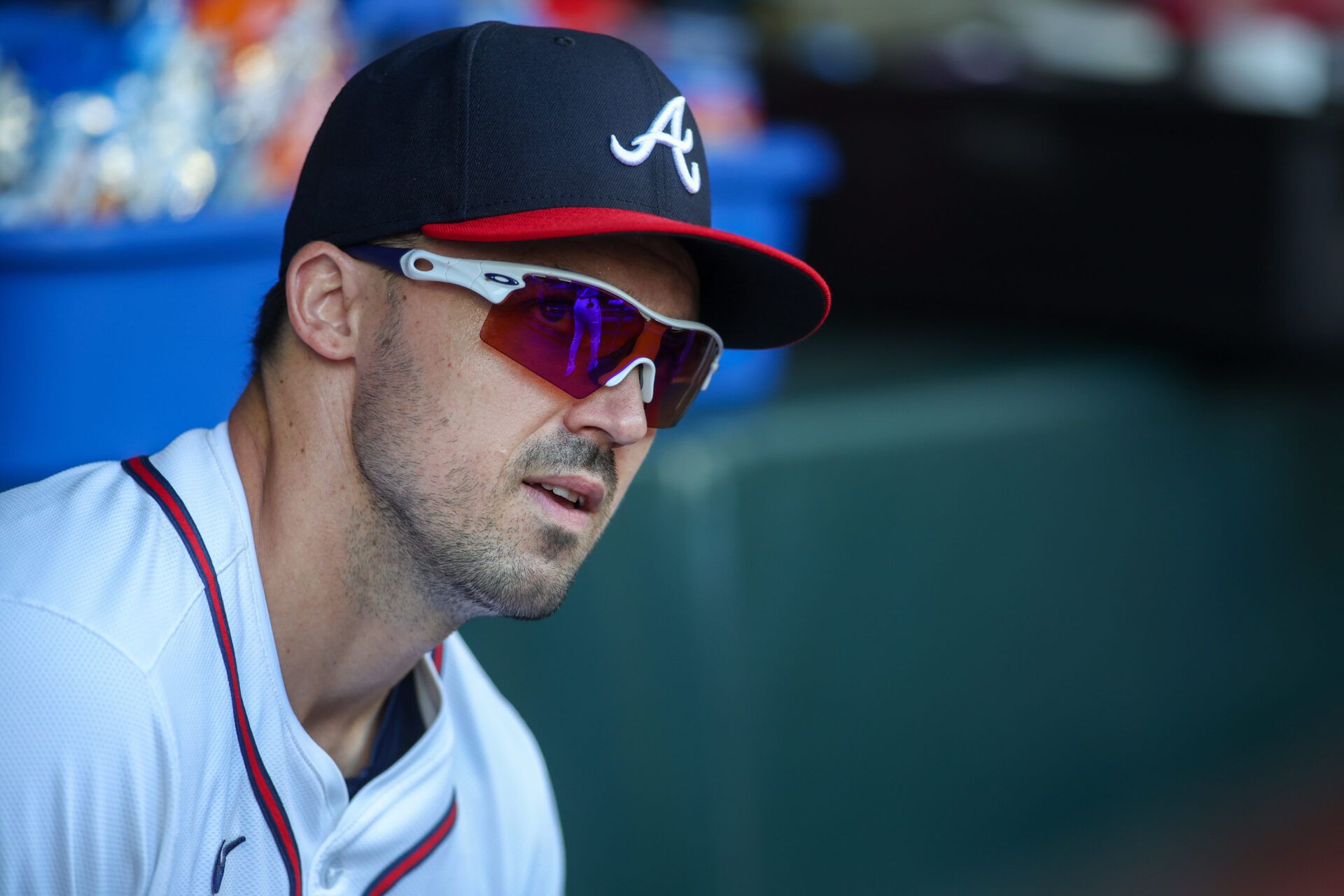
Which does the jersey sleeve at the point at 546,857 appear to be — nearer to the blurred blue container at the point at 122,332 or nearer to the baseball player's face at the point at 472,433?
the baseball player's face at the point at 472,433

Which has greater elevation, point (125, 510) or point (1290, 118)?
point (1290, 118)

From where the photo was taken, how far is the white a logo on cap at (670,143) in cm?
120

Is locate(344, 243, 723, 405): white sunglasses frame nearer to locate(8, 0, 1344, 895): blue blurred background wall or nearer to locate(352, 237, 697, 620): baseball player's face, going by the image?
locate(352, 237, 697, 620): baseball player's face

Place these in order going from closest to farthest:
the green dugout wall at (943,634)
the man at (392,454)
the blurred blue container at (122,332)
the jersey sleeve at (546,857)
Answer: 1. the man at (392,454)
2. the jersey sleeve at (546,857)
3. the blurred blue container at (122,332)
4. the green dugout wall at (943,634)

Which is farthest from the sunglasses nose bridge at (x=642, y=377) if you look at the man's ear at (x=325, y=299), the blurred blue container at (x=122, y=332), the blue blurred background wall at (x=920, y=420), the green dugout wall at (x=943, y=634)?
the green dugout wall at (x=943, y=634)

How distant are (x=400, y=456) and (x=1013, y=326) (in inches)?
114

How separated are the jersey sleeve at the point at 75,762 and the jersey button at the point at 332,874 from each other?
22 cm

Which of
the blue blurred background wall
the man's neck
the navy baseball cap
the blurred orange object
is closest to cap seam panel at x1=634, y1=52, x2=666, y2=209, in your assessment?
the navy baseball cap

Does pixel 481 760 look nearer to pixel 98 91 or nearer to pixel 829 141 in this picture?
pixel 98 91

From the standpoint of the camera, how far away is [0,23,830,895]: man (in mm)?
1105

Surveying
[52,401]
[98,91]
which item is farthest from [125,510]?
[98,91]

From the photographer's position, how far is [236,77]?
2041 millimetres

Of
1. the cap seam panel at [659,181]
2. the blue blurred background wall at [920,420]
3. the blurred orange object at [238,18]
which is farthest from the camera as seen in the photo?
the blurred orange object at [238,18]

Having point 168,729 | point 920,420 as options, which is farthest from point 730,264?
point 920,420
